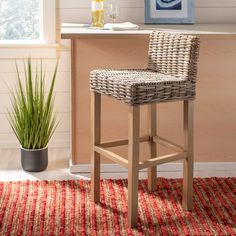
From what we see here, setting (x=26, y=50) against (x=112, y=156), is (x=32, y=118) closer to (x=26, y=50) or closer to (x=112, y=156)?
(x=26, y=50)

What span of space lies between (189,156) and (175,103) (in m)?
0.63

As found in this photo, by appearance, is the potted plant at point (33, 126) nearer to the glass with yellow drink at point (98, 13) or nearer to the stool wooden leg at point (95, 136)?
the glass with yellow drink at point (98, 13)

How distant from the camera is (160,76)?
2.88 meters

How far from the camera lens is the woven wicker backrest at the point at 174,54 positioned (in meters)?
2.83

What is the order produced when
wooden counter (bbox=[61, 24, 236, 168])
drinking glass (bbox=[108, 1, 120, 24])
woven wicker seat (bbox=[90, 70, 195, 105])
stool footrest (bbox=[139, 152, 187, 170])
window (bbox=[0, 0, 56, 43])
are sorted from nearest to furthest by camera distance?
woven wicker seat (bbox=[90, 70, 195, 105])
stool footrest (bbox=[139, 152, 187, 170])
wooden counter (bbox=[61, 24, 236, 168])
drinking glass (bbox=[108, 1, 120, 24])
window (bbox=[0, 0, 56, 43])

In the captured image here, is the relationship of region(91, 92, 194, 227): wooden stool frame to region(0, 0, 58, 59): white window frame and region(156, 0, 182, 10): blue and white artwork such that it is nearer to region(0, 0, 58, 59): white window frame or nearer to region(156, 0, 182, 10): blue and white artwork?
region(156, 0, 182, 10): blue and white artwork

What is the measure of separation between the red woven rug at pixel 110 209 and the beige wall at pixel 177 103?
0.26m

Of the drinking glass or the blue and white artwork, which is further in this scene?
the blue and white artwork

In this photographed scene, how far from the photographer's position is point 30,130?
3.44 meters

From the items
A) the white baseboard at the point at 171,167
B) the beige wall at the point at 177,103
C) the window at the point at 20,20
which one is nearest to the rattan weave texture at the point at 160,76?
the beige wall at the point at 177,103

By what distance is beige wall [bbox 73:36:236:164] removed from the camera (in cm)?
336

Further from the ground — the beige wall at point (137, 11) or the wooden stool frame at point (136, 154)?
the beige wall at point (137, 11)

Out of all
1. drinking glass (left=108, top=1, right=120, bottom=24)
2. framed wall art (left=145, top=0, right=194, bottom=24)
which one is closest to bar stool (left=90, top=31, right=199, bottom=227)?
drinking glass (left=108, top=1, right=120, bottom=24)

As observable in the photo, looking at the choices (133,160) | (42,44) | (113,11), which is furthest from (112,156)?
(42,44)
